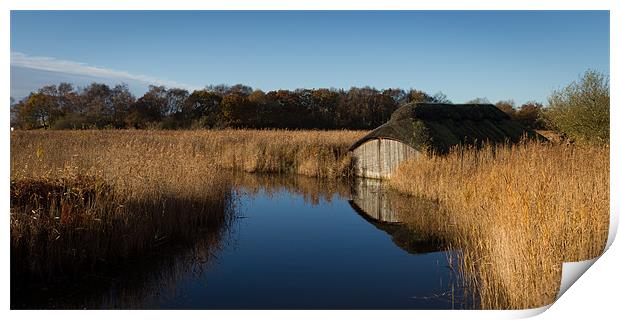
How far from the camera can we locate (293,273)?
262 inches

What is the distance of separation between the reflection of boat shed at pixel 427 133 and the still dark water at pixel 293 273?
15.7ft

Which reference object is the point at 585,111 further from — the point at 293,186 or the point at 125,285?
the point at 125,285

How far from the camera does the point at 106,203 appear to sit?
6961mm

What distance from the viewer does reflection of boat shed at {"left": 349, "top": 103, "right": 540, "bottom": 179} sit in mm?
14531

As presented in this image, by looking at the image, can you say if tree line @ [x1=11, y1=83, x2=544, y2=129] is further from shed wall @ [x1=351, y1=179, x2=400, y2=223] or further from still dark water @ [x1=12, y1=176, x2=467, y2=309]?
still dark water @ [x1=12, y1=176, x2=467, y2=309]

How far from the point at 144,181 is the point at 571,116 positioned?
1315 cm

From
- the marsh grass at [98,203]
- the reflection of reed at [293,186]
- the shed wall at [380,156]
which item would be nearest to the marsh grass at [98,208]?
the marsh grass at [98,203]

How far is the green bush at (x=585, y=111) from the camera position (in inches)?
Result: 583

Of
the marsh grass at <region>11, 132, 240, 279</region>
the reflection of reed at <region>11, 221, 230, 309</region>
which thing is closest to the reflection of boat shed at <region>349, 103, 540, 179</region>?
the marsh grass at <region>11, 132, 240, 279</region>

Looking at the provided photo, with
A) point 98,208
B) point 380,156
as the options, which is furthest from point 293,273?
point 380,156

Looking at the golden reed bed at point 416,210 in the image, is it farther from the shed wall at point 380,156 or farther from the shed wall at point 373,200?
the shed wall at point 380,156

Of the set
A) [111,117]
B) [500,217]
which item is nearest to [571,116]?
[500,217]

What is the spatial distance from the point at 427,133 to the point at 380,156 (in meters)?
2.04
